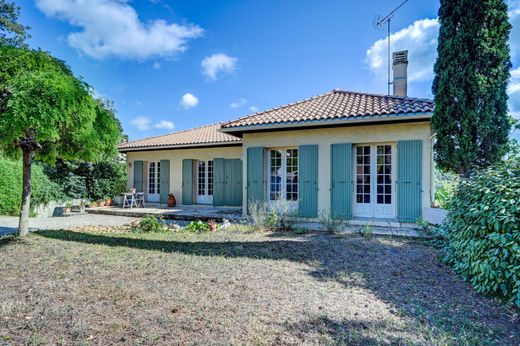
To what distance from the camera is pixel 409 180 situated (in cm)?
843

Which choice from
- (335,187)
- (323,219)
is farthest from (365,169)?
(323,219)

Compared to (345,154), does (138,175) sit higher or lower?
lower

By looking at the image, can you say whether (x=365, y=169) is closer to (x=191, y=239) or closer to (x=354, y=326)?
(x=191, y=239)

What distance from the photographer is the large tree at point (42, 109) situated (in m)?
5.08

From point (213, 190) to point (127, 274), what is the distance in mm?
9235

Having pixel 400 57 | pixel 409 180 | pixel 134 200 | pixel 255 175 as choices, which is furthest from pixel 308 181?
pixel 134 200

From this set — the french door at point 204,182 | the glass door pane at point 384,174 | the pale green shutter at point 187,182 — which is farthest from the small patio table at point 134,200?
the glass door pane at point 384,174

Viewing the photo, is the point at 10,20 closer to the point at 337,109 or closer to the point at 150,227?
the point at 150,227

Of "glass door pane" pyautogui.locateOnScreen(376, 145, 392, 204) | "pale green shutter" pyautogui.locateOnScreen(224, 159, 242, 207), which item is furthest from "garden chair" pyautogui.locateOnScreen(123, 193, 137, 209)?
"glass door pane" pyautogui.locateOnScreen(376, 145, 392, 204)

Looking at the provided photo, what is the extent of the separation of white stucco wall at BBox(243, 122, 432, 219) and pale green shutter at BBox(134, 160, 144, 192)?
7.60 metres

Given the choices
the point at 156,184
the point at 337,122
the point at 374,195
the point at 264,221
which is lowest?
the point at 264,221

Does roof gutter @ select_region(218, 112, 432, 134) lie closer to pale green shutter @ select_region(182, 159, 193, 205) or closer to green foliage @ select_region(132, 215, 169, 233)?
green foliage @ select_region(132, 215, 169, 233)

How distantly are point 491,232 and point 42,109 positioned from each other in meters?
7.16

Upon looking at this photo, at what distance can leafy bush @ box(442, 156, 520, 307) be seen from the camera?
138 inches
